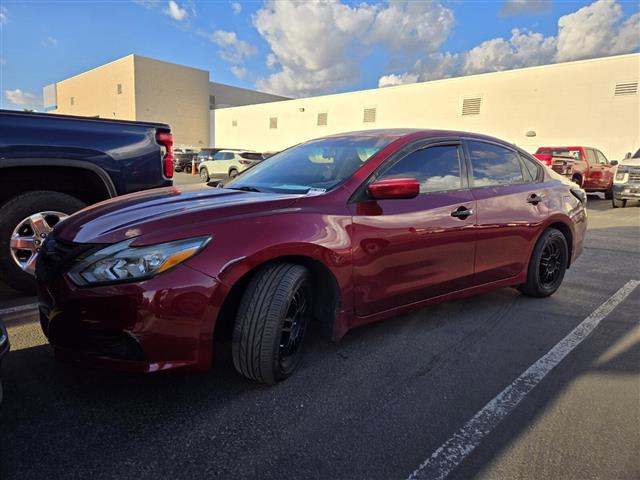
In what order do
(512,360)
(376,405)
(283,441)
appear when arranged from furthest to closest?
(512,360) → (376,405) → (283,441)

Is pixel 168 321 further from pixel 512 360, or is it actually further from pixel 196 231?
pixel 512 360

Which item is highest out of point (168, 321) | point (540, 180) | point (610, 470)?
point (540, 180)

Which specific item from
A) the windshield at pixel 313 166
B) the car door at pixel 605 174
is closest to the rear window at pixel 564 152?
the car door at pixel 605 174

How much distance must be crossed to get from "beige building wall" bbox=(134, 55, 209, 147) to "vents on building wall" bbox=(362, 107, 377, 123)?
21115 millimetres

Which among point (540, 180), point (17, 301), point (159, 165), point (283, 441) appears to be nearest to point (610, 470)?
point (283, 441)

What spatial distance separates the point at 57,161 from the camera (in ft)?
11.9

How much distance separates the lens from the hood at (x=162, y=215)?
214cm

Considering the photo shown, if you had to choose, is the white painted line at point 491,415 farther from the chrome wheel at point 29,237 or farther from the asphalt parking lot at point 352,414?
the chrome wheel at point 29,237

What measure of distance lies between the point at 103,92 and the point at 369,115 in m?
32.0

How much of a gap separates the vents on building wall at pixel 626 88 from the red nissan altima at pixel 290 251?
58.4ft

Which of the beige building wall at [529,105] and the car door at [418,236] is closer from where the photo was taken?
the car door at [418,236]

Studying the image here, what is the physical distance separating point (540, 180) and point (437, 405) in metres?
2.67

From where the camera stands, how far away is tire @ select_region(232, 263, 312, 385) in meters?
2.28

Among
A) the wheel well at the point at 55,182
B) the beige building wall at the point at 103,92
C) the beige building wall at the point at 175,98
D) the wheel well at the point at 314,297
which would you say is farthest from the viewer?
the beige building wall at the point at 103,92
